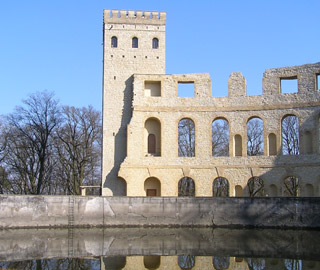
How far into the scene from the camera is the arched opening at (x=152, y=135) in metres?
32.5

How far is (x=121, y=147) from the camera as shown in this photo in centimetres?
3281

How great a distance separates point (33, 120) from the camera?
39094 mm

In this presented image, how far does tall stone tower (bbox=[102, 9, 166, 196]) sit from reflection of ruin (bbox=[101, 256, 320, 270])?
599 inches

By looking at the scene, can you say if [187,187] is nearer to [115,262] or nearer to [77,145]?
[77,145]

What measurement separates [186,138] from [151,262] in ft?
99.2

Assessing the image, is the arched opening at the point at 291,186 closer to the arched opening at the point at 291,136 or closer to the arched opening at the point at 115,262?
the arched opening at the point at 291,136

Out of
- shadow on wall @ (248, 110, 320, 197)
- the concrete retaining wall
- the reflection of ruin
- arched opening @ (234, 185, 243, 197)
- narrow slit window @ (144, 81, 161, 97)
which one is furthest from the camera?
narrow slit window @ (144, 81, 161, 97)

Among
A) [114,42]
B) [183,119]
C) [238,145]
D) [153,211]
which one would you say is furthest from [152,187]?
[114,42]

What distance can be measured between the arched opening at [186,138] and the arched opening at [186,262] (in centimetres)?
2798

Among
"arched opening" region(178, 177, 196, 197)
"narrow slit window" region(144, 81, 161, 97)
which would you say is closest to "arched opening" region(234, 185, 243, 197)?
"narrow slit window" region(144, 81, 161, 97)

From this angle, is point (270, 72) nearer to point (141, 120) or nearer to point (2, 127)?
point (141, 120)

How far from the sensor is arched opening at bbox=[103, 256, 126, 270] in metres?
15.6

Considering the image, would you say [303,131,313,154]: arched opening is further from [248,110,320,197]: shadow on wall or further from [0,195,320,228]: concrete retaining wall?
[0,195,320,228]: concrete retaining wall

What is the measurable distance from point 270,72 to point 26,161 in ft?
75.1
